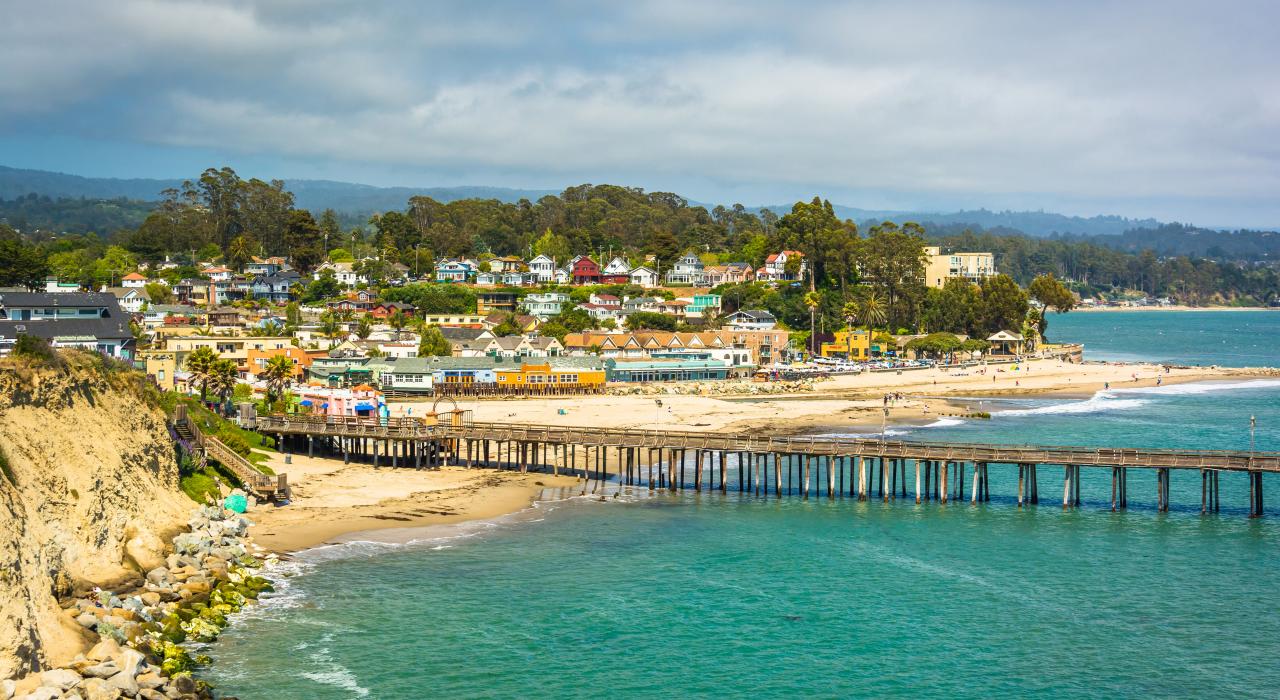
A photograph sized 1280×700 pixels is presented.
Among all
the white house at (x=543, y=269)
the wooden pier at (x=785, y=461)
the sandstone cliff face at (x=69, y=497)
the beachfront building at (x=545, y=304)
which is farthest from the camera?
the white house at (x=543, y=269)

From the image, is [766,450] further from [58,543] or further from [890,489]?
[58,543]

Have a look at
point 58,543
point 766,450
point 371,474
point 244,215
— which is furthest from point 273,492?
point 244,215

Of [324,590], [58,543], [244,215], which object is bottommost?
[324,590]

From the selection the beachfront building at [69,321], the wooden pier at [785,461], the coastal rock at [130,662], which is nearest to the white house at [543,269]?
the beachfront building at [69,321]

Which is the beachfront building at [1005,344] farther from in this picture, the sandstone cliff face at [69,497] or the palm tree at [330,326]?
the sandstone cliff face at [69,497]

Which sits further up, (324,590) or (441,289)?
(441,289)

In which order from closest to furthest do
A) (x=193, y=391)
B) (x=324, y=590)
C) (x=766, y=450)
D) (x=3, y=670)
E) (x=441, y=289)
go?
1. (x=3, y=670)
2. (x=324, y=590)
3. (x=766, y=450)
4. (x=193, y=391)
5. (x=441, y=289)

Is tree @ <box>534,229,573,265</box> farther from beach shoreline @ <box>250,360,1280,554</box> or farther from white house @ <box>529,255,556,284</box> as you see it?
beach shoreline @ <box>250,360,1280,554</box>

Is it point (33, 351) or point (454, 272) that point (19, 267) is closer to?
point (454, 272)

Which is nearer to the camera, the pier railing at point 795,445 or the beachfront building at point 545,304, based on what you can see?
the pier railing at point 795,445
